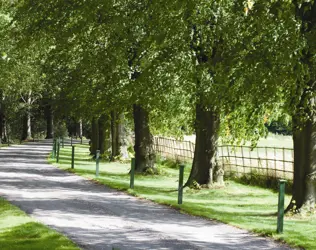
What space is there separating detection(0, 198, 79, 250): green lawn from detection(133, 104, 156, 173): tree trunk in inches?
565

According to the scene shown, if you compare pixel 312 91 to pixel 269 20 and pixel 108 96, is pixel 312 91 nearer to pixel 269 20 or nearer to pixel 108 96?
pixel 269 20

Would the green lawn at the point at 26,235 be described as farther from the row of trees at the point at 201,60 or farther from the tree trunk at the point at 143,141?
the tree trunk at the point at 143,141

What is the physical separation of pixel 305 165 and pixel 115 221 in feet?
15.9

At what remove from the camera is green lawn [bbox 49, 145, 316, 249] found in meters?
11.9

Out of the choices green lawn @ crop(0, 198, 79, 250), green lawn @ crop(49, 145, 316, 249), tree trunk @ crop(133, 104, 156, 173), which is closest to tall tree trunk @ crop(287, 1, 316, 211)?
green lawn @ crop(49, 145, 316, 249)

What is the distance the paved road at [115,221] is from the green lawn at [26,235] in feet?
1.06

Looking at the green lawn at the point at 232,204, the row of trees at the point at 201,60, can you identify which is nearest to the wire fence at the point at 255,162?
the green lawn at the point at 232,204

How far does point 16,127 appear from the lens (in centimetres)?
7619

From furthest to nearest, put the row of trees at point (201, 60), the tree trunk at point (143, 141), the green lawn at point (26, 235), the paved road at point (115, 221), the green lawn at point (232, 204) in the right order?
the tree trunk at point (143, 141) → the green lawn at point (232, 204) → the paved road at point (115, 221) → the row of trees at point (201, 60) → the green lawn at point (26, 235)

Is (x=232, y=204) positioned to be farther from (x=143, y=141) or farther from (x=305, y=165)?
(x=143, y=141)

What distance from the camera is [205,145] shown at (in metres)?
20.5

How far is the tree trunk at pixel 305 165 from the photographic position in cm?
1390

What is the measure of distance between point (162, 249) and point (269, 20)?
4470mm

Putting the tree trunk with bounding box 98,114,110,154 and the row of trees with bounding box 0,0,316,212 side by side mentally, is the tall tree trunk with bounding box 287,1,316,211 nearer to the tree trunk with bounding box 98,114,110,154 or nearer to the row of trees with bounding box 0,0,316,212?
the row of trees with bounding box 0,0,316,212
